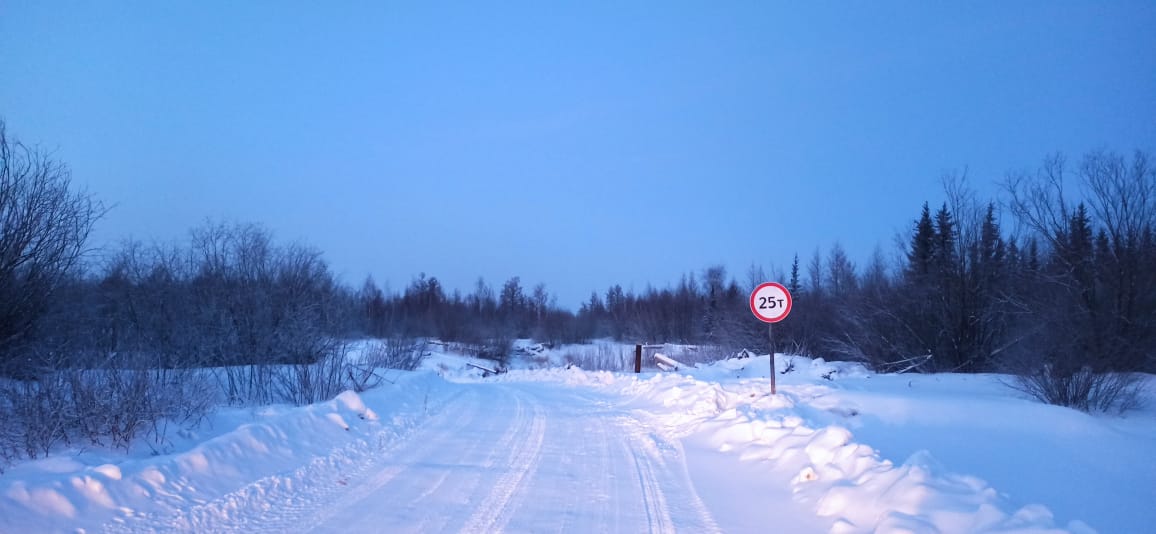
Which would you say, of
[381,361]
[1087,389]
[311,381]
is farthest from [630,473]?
[381,361]

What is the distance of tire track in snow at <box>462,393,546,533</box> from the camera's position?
20.9 ft

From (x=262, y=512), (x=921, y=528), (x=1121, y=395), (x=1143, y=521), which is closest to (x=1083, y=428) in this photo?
(x=1121, y=395)

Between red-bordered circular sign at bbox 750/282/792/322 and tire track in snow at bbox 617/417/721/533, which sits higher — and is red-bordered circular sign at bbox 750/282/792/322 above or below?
above

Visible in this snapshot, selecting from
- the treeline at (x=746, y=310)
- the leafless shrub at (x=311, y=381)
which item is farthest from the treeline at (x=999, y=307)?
the leafless shrub at (x=311, y=381)

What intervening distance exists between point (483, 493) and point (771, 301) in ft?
27.5

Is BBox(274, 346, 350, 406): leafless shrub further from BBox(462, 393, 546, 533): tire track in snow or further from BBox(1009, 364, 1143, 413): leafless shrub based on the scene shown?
BBox(1009, 364, 1143, 413): leafless shrub

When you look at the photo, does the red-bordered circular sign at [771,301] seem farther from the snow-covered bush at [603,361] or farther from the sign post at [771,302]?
the snow-covered bush at [603,361]

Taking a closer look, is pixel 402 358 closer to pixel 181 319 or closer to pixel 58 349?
pixel 181 319

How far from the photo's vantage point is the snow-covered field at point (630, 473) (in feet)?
19.9

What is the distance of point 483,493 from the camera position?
7.54 m

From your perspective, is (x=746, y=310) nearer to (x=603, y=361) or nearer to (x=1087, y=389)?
(x=603, y=361)

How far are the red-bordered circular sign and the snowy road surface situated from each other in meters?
3.72

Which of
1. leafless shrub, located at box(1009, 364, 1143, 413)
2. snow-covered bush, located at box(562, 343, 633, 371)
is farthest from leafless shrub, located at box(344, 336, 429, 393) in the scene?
snow-covered bush, located at box(562, 343, 633, 371)

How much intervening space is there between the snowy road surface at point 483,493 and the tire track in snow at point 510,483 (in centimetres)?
1
